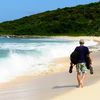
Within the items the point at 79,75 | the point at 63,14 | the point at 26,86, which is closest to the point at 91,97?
the point at 79,75

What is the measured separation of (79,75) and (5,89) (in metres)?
2.26

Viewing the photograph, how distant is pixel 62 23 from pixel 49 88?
9682 centimetres

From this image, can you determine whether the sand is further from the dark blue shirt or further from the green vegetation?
the green vegetation

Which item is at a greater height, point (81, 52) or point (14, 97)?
point (81, 52)

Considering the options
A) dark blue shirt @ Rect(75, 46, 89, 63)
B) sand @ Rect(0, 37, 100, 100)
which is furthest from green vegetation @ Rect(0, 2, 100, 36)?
dark blue shirt @ Rect(75, 46, 89, 63)

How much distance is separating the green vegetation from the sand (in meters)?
80.4

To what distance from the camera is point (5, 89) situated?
15.0 meters

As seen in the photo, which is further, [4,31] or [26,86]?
[4,31]

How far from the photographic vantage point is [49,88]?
1472 cm

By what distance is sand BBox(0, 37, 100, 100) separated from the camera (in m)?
13.1

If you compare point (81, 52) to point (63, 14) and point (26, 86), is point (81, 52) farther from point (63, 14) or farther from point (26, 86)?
point (63, 14)

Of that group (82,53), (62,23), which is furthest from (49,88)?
(62,23)

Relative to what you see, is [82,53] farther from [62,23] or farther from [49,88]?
[62,23]

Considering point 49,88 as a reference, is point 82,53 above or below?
above
